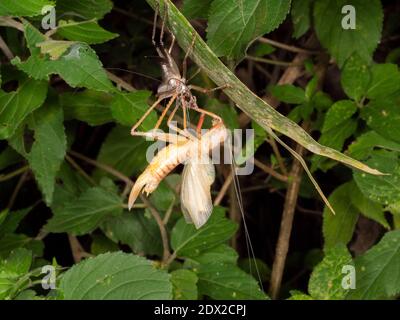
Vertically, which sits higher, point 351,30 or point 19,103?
point 351,30

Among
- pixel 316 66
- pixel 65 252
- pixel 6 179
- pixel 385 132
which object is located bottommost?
pixel 65 252

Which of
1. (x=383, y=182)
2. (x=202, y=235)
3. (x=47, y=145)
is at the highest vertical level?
(x=47, y=145)

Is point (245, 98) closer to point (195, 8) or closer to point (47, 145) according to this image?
point (195, 8)

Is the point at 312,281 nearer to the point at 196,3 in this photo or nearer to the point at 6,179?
the point at 196,3

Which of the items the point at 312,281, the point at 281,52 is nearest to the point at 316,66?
the point at 281,52

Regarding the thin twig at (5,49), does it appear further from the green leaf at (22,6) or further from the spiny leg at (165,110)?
the spiny leg at (165,110)

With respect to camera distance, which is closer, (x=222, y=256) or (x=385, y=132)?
(x=385, y=132)

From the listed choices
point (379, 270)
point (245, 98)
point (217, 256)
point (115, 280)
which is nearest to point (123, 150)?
point (217, 256)

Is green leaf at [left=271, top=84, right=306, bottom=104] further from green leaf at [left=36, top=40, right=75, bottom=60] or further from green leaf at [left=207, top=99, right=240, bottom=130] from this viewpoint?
green leaf at [left=36, top=40, right=75, bottom=60]

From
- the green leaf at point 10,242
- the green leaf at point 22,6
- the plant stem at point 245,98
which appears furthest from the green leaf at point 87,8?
the green leaf at point 10,242
